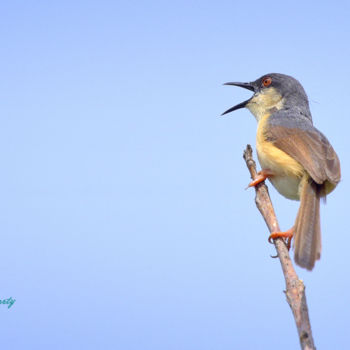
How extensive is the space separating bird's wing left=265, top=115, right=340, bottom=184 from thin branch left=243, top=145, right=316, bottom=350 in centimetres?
54

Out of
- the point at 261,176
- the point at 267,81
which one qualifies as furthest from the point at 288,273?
the point at 267,81

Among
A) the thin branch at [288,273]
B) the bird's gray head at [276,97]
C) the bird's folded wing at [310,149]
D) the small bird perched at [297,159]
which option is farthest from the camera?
the bird's gray head at [276,97]

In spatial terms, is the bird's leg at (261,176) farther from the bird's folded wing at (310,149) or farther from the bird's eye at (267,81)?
the bird's eye at (267,81)

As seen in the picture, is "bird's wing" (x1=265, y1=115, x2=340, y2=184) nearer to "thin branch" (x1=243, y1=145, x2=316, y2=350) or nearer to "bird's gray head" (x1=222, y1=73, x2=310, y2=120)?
"thin branch" (x1=243, y1=145, x2=316, y2=350)

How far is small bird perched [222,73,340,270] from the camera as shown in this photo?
191 inches

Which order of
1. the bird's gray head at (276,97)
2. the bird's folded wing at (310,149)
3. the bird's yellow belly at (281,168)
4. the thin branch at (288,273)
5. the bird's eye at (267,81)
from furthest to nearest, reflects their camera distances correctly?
the bird's eye at (267,81) → the bird's gray head at (276,97) → the bird's yellow belly at (281,168) → the bird's folded wing at (310,149) → the thin branch at (288,273)

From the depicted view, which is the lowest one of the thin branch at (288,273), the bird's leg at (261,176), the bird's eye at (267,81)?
the thin branch at (288,273)

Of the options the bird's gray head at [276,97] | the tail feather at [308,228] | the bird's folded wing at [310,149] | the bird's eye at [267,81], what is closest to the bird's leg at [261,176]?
the bird's folded wing at [310,149]

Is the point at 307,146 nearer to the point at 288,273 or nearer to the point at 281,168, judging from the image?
the point at 281,168

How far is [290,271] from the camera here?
4.25 metres

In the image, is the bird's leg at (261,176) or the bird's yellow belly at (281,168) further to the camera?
the bird's yellow belly at (281,168)

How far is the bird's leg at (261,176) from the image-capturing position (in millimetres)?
5699

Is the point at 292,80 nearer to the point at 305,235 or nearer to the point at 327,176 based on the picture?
the point at 327,176

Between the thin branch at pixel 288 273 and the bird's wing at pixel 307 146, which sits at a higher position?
the bird's wing at pixel 307 146
